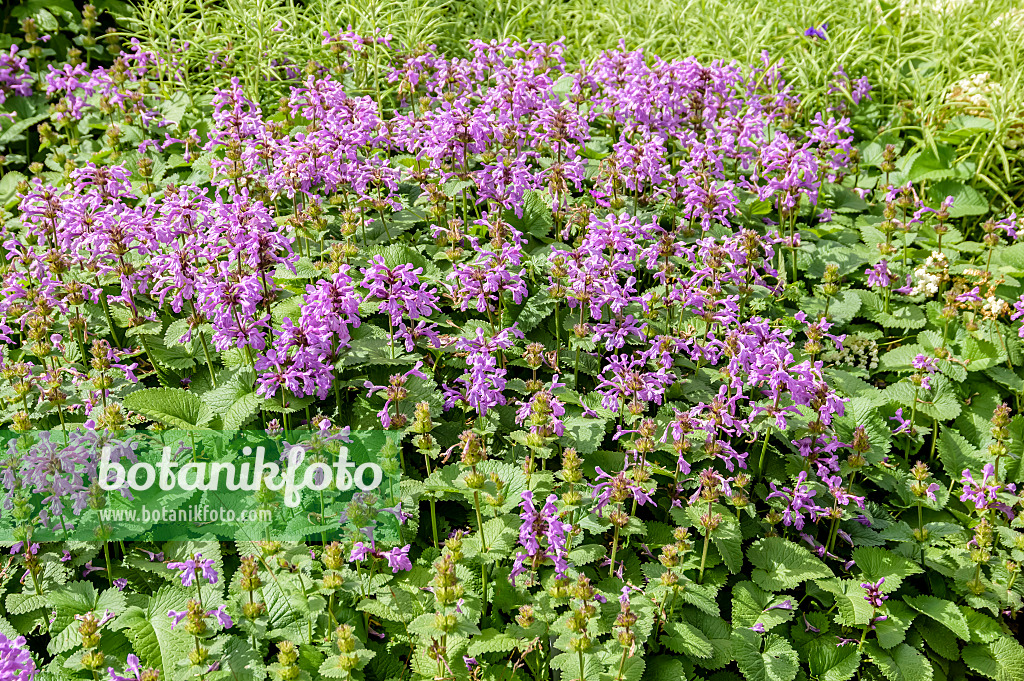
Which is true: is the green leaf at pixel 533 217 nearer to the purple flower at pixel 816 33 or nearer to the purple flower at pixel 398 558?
the purple flower at pixel 398 558

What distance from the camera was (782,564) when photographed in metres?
3.62

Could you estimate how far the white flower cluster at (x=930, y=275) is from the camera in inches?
191

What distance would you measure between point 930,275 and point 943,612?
1.99 metres

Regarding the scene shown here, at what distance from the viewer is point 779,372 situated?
348 centimetres

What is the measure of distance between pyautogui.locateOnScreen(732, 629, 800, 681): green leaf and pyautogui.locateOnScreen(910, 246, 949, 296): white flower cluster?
2329 mm

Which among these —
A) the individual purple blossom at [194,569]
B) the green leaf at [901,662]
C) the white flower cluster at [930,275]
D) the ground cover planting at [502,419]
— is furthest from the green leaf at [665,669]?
the white flower cluster at [930,275]

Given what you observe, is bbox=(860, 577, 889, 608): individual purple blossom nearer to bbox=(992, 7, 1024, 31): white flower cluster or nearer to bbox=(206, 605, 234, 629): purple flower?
bbox=(206, 605, 234, 629): purple flower

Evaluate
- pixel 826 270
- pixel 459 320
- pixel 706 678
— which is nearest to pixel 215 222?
pixel 459 320

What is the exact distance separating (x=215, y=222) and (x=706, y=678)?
9.12 feet

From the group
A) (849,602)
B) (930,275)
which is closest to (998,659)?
(849,602)

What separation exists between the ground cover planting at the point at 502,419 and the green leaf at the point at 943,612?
0.03m

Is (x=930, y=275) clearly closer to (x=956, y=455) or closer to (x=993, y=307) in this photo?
(x=993, y=307)

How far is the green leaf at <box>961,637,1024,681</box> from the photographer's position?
3.62m

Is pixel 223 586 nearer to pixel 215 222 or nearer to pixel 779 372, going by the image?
pixel 215 222
